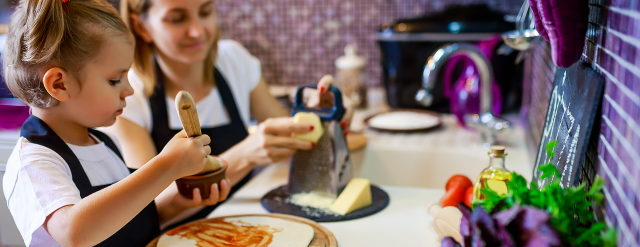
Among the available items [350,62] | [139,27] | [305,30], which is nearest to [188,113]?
[139,27]

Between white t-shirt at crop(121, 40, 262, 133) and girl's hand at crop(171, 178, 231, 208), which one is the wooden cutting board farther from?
white t-shirt at crop(121, 40, 262, 133)

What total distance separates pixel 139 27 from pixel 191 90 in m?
0.23

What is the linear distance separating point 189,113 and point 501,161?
0.52 metres

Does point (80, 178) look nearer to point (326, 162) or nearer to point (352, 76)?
point (326, 162)

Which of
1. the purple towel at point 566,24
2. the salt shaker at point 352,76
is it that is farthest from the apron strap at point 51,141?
the salt shaker at point 352,76

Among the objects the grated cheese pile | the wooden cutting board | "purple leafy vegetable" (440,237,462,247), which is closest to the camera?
"purple leafy vegetable" (440,237,462,247)

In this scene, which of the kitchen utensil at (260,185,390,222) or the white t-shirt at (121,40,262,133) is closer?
the kitchen utensil at (260,185,390,222)

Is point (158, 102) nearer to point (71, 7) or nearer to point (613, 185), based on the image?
point (71, 7)

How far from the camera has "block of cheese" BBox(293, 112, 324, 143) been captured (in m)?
1.07

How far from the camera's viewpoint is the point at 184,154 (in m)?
0.75

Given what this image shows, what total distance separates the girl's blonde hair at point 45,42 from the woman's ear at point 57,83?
0.01 meters

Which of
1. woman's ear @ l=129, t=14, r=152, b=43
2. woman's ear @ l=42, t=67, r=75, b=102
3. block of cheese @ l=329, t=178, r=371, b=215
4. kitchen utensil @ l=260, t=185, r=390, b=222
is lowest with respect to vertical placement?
kitchen utensil @ l=260, t=185, r=390, b=222

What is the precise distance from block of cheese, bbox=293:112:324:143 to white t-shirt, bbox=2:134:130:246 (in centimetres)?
46

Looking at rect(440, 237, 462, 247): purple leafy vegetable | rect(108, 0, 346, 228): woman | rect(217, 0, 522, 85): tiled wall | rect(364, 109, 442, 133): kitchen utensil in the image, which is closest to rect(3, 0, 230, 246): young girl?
rect(108, 0, 346, 228): woman
